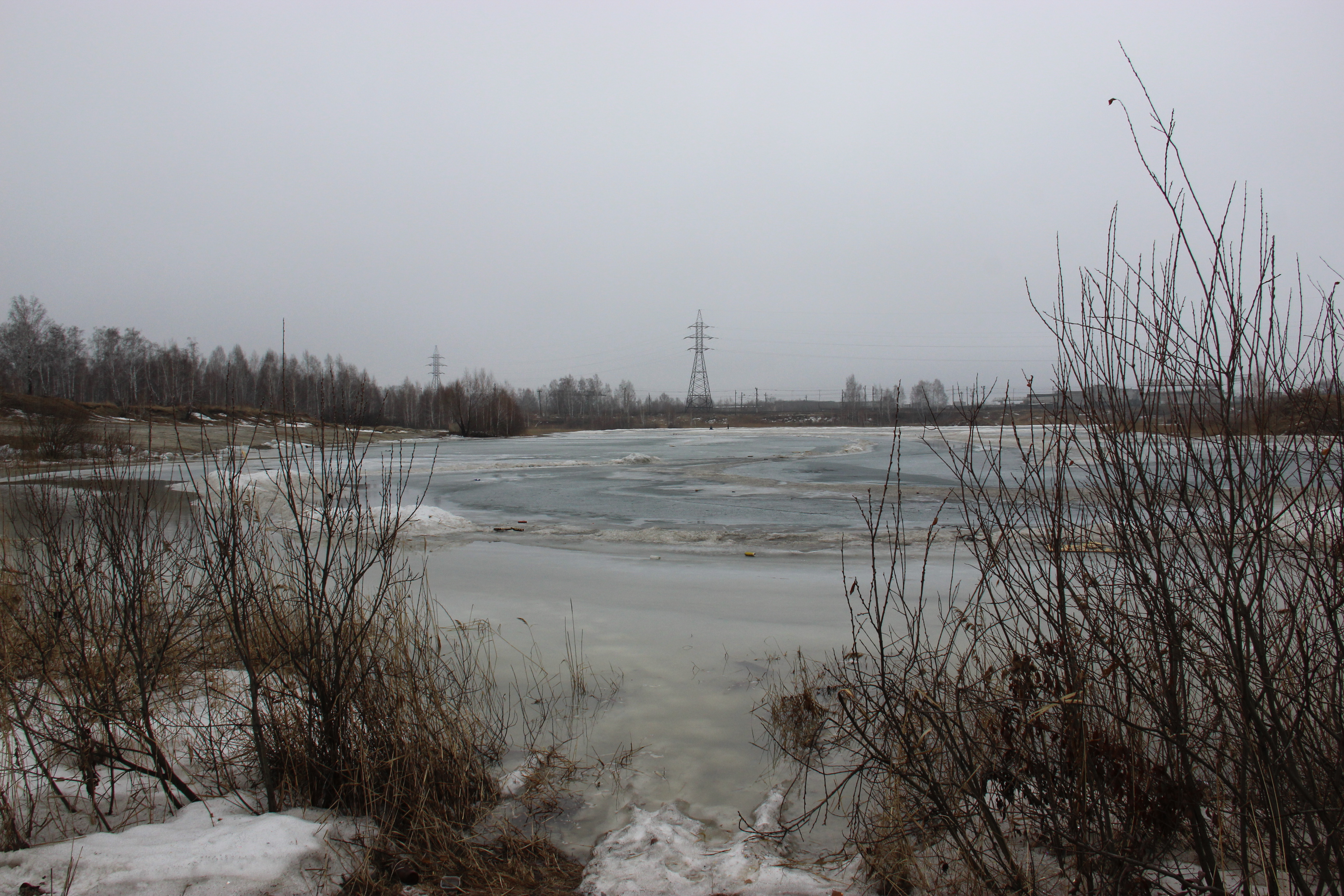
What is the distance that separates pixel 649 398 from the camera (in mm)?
117188

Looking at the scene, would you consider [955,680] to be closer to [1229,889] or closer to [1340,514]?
[1229,889]

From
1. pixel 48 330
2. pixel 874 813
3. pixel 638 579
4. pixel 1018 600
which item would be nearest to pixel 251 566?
pixel 638 579

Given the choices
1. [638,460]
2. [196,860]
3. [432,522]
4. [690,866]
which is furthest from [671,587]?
[638,460]

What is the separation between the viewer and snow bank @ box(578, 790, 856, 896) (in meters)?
3.07

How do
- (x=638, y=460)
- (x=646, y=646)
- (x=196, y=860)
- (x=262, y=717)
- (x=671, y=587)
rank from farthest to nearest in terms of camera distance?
(x=638, y=460) < (x=671, y=587) < (x=646, y=646) < (x=262, y=717) < (x=196, y=860)

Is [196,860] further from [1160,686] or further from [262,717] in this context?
[1160,686]

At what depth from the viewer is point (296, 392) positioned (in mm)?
16594

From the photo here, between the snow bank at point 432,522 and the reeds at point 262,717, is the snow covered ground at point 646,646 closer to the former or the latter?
the snow bank at point 432,522

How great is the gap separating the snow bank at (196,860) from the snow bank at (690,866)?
1.17 metres

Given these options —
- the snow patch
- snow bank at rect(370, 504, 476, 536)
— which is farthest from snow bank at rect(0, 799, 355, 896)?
the snow patch

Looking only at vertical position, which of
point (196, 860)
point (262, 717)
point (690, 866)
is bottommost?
point (690, 866)

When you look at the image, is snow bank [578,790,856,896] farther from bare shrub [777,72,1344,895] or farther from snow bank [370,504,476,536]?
snow bank [370,504,476,536]

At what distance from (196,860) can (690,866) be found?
81.6 inches

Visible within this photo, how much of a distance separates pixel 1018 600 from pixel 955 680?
2355mm
